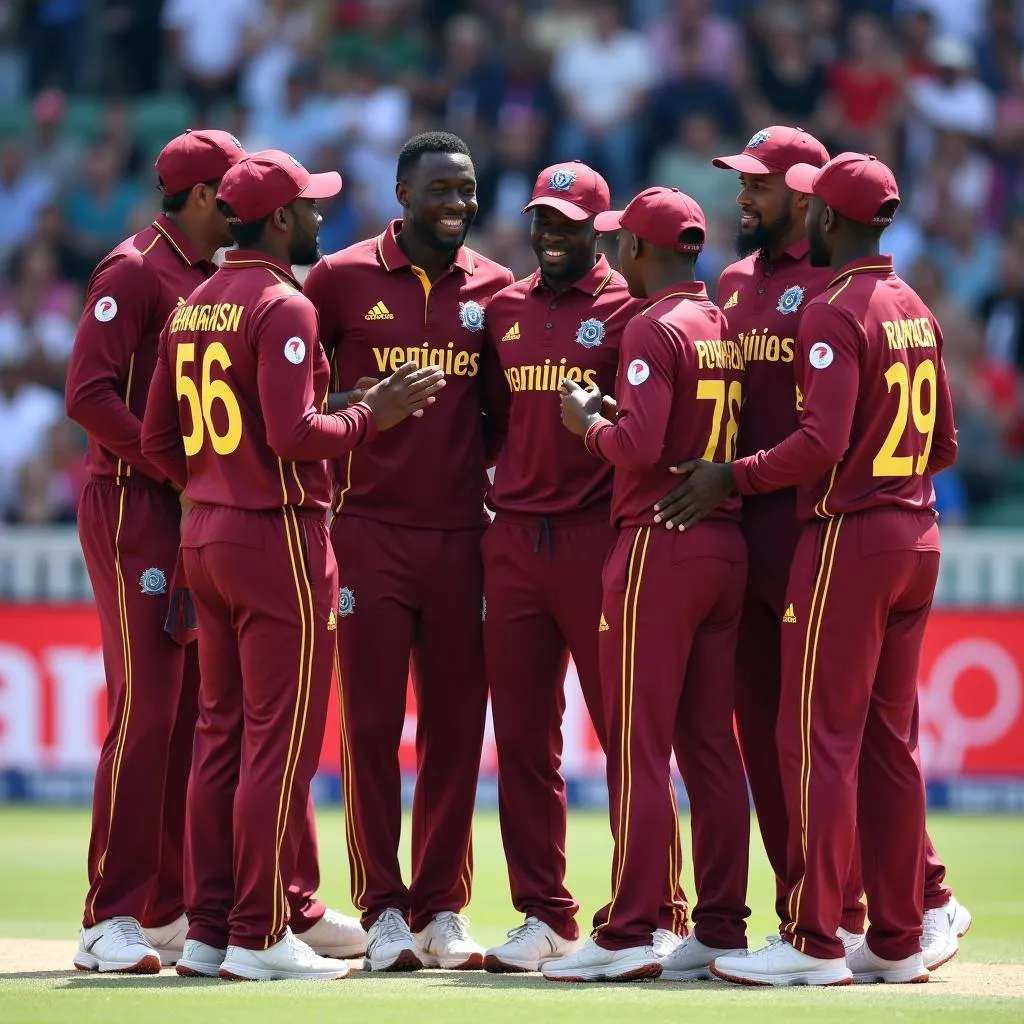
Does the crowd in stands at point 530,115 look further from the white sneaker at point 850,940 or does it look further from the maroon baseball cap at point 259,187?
the maroon baseball cap at point 259,187

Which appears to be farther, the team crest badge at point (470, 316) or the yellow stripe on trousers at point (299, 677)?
the team crest badge at point (470, 316)

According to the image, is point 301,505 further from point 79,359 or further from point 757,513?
point 757,513

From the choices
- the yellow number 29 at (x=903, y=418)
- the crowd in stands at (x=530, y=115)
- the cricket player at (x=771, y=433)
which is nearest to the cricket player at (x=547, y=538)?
the cricket player at (x=771, y=433)

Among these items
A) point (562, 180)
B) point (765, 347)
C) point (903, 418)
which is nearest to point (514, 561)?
point (765, 347)

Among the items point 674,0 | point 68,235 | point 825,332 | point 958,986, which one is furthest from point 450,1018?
point 674,0

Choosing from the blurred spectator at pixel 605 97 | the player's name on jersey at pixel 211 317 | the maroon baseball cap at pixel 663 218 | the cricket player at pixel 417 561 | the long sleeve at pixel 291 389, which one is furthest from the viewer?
the blurred spectator at pixel 605 97

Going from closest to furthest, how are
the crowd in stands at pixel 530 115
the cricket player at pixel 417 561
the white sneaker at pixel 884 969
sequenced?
the white sneaker at pixel 884 969
the cricket player at pixel 417 561
the crowd in stands at pixel 530 115

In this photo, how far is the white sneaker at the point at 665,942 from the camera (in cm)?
711

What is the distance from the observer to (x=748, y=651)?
7387mm

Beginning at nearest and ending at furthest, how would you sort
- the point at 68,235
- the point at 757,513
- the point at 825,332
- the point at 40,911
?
1. the point at 825,332
2. the point at 757,513
3. the point at 40,911
4. the point at 68,235

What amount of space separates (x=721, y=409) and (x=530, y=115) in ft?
32.2

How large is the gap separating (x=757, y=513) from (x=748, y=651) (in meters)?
0.50

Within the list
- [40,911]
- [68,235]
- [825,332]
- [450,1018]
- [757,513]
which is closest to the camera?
[450,1018]

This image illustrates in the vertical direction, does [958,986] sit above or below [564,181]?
below
